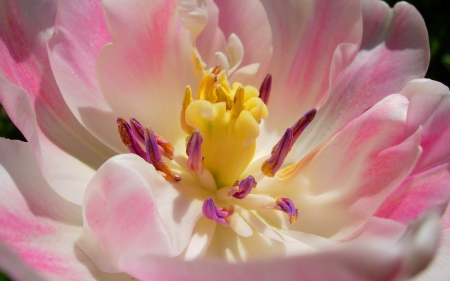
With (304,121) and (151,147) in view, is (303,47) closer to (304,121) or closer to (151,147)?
(304,121)

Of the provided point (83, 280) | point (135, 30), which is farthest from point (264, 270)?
point (135, 30)

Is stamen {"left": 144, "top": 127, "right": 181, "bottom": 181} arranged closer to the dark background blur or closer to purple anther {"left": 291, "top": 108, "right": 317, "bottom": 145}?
purple anther {"left": 291, "top": 108, "right": 317, "bottom": 145}

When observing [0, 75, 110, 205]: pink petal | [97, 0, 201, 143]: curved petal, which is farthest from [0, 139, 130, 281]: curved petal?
[97, 0, 201, 143]: curved petal

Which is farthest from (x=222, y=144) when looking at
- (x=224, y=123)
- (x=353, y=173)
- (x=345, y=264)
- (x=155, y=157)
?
(x=345, y=264)

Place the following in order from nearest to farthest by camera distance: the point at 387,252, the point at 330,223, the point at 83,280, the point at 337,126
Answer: the point at 387,252 → the point at 83,280 → the point at 330,223 → the point at 337,126

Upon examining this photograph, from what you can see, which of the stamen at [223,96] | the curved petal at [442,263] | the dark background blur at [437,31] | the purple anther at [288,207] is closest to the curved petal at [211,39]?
the stamen at [223,96]

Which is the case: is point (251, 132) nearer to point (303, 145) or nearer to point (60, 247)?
point (303, 145)

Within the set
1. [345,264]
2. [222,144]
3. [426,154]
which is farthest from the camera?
[222,144]
